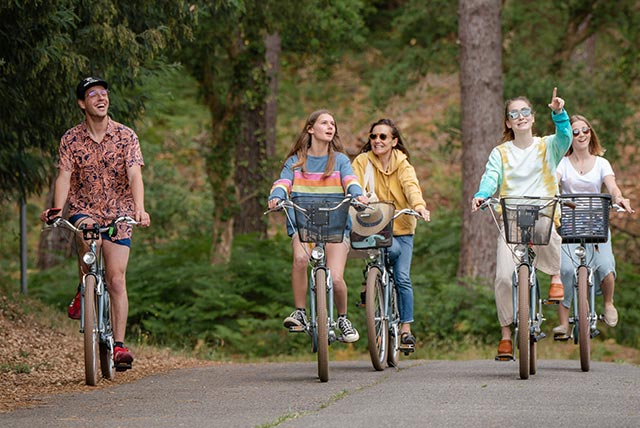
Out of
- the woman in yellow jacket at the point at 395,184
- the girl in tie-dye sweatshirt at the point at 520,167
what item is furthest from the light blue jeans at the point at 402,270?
the girl in tie-dye sweatshirt at the point at 520,167

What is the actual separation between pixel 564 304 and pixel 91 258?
4.36 metres

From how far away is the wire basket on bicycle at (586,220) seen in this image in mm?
10891

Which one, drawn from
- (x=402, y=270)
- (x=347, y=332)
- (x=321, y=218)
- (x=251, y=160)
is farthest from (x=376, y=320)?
(x=251, y=160)

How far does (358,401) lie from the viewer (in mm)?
8570

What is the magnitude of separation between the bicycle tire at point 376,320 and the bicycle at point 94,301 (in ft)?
6.48

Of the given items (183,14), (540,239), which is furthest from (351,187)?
(183,14)

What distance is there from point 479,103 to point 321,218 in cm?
1005

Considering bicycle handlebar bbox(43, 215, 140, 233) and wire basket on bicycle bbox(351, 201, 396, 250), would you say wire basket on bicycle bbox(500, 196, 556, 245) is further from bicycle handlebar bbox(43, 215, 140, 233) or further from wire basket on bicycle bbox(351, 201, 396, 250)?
bicycle handlebar bbox(43, 215, 140, 233)

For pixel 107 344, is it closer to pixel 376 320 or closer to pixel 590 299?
pixel 376 320

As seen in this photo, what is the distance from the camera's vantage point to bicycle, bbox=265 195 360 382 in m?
9.75

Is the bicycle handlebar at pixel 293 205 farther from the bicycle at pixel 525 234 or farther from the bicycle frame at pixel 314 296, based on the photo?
the bicycle at pixel 525 234

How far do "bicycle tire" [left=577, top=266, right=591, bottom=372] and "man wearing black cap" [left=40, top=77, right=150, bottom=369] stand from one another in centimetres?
369

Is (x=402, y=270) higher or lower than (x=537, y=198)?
lower

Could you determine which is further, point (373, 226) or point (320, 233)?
point (373, 226)
